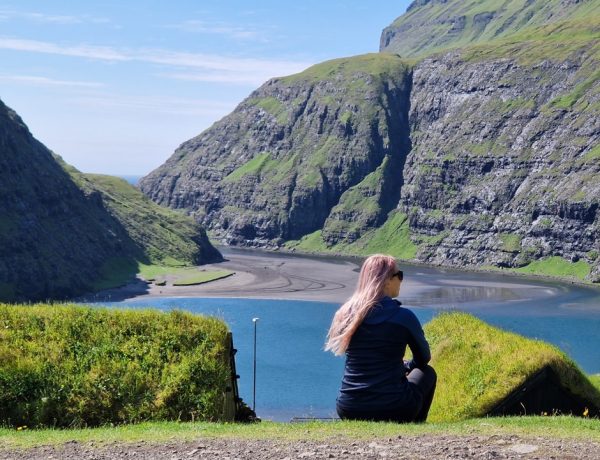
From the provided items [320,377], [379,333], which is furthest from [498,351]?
[320,377]

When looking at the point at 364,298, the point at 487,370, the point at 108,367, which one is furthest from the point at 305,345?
the point at 364,298

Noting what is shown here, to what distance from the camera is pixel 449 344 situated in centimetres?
2489

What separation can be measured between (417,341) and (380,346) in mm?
756

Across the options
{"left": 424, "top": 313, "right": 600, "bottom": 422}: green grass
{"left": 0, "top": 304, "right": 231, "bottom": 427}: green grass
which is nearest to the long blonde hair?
{"left": 0, "top": 304, "right": 231, "bottom": 427}: green grass

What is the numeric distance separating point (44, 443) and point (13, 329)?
5.95 m

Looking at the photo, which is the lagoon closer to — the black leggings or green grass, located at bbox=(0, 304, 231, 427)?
green grass, located at bbox=(0, 304, 231, 427)

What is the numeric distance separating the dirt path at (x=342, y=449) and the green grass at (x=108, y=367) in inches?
138

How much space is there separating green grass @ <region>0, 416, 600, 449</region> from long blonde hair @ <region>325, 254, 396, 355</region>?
1787 mm

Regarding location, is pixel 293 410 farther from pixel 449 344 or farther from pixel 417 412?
pixel 417 412

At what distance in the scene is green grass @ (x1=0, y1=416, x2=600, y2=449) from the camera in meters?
15.3

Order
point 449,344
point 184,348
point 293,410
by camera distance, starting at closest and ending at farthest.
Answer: point 184,348 → point 449,344 → point 293,410

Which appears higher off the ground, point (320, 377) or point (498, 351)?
point (498, 351)

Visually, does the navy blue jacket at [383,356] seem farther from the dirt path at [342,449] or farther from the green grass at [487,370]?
the green grass at [487,370]

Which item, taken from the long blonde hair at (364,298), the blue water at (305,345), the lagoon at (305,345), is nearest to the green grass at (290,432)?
the long blonde hair at (364,298)
